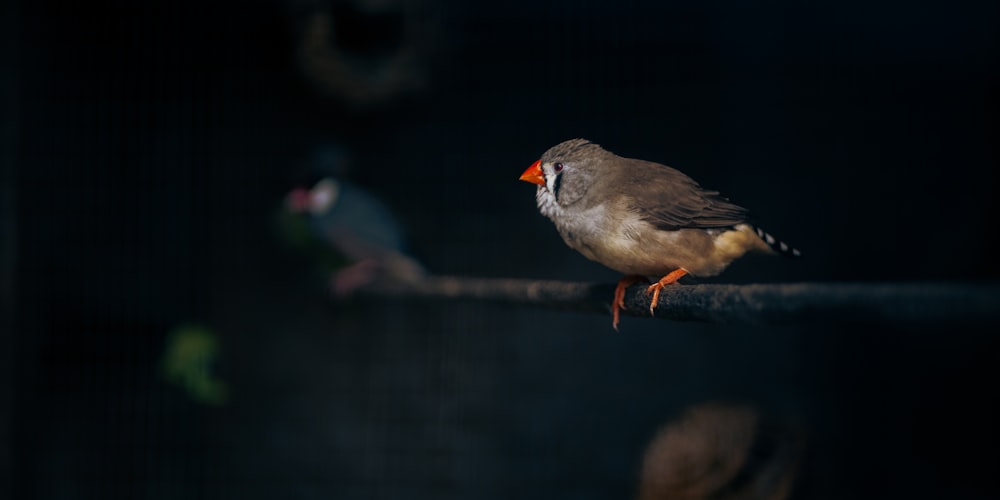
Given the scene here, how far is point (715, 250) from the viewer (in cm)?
49

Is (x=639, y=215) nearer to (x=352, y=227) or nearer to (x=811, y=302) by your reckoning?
(x=811, y=302)

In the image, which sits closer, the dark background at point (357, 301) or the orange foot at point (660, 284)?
the orange foot at point (660, 284)

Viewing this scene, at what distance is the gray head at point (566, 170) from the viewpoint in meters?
0.49

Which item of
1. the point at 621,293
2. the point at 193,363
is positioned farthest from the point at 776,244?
the point at 193,363

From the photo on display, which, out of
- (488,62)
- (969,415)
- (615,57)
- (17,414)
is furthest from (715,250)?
(17,414)

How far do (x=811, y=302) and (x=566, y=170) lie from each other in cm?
16

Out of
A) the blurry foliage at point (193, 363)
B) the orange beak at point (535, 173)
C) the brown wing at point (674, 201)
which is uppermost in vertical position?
the orange beak at point (535, 173)

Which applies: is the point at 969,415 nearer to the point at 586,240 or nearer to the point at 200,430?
the point at 586,240

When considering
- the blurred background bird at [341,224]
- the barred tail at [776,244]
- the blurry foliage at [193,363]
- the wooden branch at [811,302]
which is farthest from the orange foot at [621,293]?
the blurry foliage at [193,363]

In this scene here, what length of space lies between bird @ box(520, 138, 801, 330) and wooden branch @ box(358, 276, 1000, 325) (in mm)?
24

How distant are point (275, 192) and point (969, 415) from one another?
168 cm

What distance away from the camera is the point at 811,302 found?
0.43m

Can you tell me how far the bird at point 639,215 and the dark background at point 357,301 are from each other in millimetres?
1147

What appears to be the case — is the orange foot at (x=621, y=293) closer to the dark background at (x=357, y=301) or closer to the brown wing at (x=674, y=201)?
the brown wing at (x=674, y=201)
